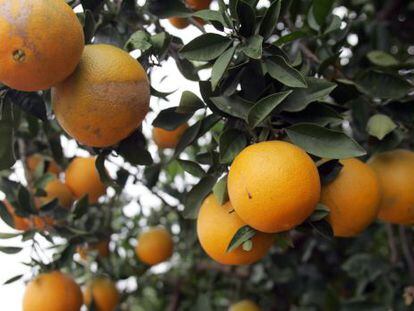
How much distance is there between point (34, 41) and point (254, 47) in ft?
1.81

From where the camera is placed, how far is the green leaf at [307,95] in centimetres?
137

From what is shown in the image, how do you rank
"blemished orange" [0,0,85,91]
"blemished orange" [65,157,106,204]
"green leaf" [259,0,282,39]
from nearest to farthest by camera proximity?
"blemished orange" [0,0,85,91] < "green leaf" [259,0,282,39] < "blemished orange" [65,157,106,204]

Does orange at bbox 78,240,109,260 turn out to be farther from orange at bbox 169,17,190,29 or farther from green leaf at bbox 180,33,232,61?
green leaf at bbox 180,33,232,61

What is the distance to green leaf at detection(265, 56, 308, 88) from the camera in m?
1.29

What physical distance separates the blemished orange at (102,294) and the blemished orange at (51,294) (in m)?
0.51

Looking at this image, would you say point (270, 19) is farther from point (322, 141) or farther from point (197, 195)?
point (197, 195)

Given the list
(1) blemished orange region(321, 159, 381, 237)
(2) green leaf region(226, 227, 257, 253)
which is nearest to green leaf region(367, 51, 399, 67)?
(1) blemished orange region(321, 159, 381, 237)

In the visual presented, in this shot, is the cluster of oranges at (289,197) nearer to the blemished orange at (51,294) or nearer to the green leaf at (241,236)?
the green leaf at (241,236)

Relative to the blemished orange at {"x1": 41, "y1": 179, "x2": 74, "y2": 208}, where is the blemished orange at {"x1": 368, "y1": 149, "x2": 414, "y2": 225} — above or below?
above

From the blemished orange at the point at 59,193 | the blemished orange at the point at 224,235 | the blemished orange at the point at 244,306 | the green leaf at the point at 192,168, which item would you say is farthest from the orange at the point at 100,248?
the blemished orange at the point at 224,235

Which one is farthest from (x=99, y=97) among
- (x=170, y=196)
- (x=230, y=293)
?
(x=230, y=293)

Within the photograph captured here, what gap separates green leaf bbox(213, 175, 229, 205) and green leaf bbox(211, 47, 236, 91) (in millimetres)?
261

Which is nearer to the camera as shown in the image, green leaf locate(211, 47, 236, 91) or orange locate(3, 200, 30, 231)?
green leaf locate(211, 47, 236, 91)

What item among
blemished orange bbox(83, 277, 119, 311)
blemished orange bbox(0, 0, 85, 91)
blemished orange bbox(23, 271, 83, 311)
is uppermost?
blemished orange bbox(0, 0, 85, 91)
